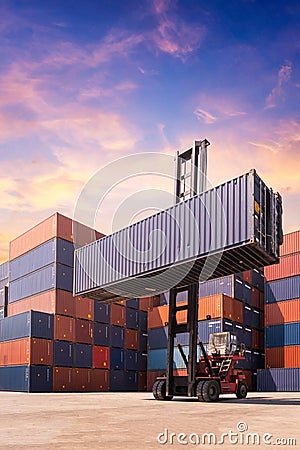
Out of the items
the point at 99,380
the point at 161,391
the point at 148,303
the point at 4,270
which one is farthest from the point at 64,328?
the point at 161,391

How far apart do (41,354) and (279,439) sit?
33.9m

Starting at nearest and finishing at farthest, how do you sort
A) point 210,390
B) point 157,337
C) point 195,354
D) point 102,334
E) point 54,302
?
point 210,390 → point 195,354 → point 54,302 → point 102,334 → point 157,337

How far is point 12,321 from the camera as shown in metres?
45.8

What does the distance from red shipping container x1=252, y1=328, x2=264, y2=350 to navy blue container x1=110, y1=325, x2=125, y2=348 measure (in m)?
12.5

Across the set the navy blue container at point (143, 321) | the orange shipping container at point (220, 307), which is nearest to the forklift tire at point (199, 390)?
the orange shipping container at point (220, 307)

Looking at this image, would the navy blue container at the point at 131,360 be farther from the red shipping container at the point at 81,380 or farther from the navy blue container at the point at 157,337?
the red shipping container at the point at 81,380

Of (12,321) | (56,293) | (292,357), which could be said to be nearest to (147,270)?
(56,293)

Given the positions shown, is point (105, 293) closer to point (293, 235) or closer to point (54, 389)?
point (54, 389)

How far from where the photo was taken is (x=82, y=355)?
4603 centimetres

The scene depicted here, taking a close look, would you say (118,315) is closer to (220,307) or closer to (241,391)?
(220,307)

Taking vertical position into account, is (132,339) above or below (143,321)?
below

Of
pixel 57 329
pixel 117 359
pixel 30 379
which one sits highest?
pixel 57 329

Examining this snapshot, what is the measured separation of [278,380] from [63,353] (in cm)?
1890

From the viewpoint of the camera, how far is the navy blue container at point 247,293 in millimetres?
50588
